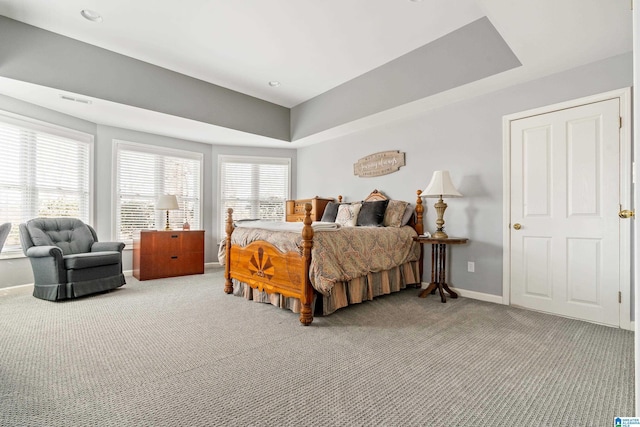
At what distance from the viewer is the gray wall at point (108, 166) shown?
3.75 metres

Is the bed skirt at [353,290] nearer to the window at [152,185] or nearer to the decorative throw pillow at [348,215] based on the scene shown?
the decorative throw pillow at [348,215]

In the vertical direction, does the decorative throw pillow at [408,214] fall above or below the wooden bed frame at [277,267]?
above

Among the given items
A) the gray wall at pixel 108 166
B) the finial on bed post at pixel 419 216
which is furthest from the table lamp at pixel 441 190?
the gray wall at pixel 108 166

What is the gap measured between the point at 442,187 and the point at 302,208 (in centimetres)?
266

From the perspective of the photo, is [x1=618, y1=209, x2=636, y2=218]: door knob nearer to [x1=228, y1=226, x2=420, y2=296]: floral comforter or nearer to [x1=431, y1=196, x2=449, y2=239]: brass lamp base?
[x1=431, y1=196, x2=449, y2=239]: brass lamp base

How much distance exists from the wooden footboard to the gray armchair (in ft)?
4.81

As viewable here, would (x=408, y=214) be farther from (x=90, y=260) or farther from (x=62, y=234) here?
(x=62, y=234)

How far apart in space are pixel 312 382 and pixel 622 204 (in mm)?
3013

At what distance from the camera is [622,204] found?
2.64 meters

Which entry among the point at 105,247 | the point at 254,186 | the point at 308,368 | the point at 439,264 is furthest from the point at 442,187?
the point at 105,247

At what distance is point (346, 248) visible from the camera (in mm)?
2998

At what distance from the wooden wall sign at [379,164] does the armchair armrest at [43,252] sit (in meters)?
4.00

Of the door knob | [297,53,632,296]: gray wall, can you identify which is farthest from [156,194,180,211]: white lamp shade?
the door knob

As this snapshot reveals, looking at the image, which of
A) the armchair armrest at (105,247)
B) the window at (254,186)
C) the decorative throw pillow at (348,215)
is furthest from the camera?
the window at (254,186)
